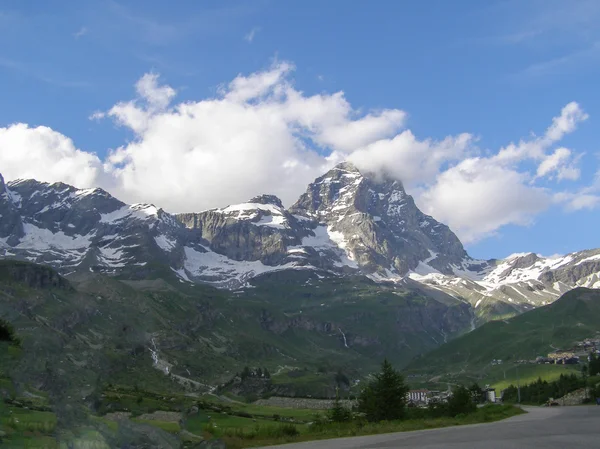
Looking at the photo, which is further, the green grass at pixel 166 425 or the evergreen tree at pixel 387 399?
the evergreen tree at pixel 387 399

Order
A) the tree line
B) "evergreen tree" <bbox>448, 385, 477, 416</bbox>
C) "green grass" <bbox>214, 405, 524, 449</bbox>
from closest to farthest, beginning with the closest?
"green grass" <bbox>214, 405, 524, 449</bbox> → the tree line → "evergreen tree" <bbox>448, 385, 477, 416</bbox>

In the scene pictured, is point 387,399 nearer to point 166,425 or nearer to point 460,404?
point 460,404

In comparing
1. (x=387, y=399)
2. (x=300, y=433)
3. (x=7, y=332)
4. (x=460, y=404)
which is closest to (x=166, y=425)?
(x=7, y=332)

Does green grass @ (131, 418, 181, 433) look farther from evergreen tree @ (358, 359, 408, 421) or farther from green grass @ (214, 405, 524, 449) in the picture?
evergreen tree @ (358, 359, 408, 421)

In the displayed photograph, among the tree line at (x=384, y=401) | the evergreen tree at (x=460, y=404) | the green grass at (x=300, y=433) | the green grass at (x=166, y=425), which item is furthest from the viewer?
the evergreen tree at (x=460, y=404)

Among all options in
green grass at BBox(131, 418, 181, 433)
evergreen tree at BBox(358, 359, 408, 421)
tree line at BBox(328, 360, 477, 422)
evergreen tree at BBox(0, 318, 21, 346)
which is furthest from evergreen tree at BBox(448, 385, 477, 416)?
evergreen tree at BBox(0, 318, 21, 346)

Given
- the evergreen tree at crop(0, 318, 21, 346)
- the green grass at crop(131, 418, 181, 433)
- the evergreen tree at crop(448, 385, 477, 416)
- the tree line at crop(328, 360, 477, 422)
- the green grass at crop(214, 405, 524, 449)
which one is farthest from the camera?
the evergreen tree at crop(448, 385, 477, 416)

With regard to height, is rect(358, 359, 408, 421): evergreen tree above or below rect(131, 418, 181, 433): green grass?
below

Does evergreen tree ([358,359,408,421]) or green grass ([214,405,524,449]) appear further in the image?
evergreen tree ([358,359,408,421])

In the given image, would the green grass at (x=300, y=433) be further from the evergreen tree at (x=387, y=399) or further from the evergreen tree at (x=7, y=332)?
the evergreen tree at (x=7, y=332)

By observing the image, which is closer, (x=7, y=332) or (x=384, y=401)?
(x=7, y=332)

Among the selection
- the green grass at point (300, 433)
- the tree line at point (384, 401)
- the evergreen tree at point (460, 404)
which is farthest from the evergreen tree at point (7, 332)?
the evergreen tree at point (460, 404)

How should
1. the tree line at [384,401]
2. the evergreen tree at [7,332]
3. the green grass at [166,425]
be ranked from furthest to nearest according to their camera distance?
the tree line at [384,401] → the evergreen tree at [7,332] → the green grass at [166,425]

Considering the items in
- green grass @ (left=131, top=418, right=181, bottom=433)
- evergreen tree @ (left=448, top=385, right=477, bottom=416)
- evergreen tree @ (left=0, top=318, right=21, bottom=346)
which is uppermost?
evergreen tree @ (left=0, top=318, right=21, bottom=346)
